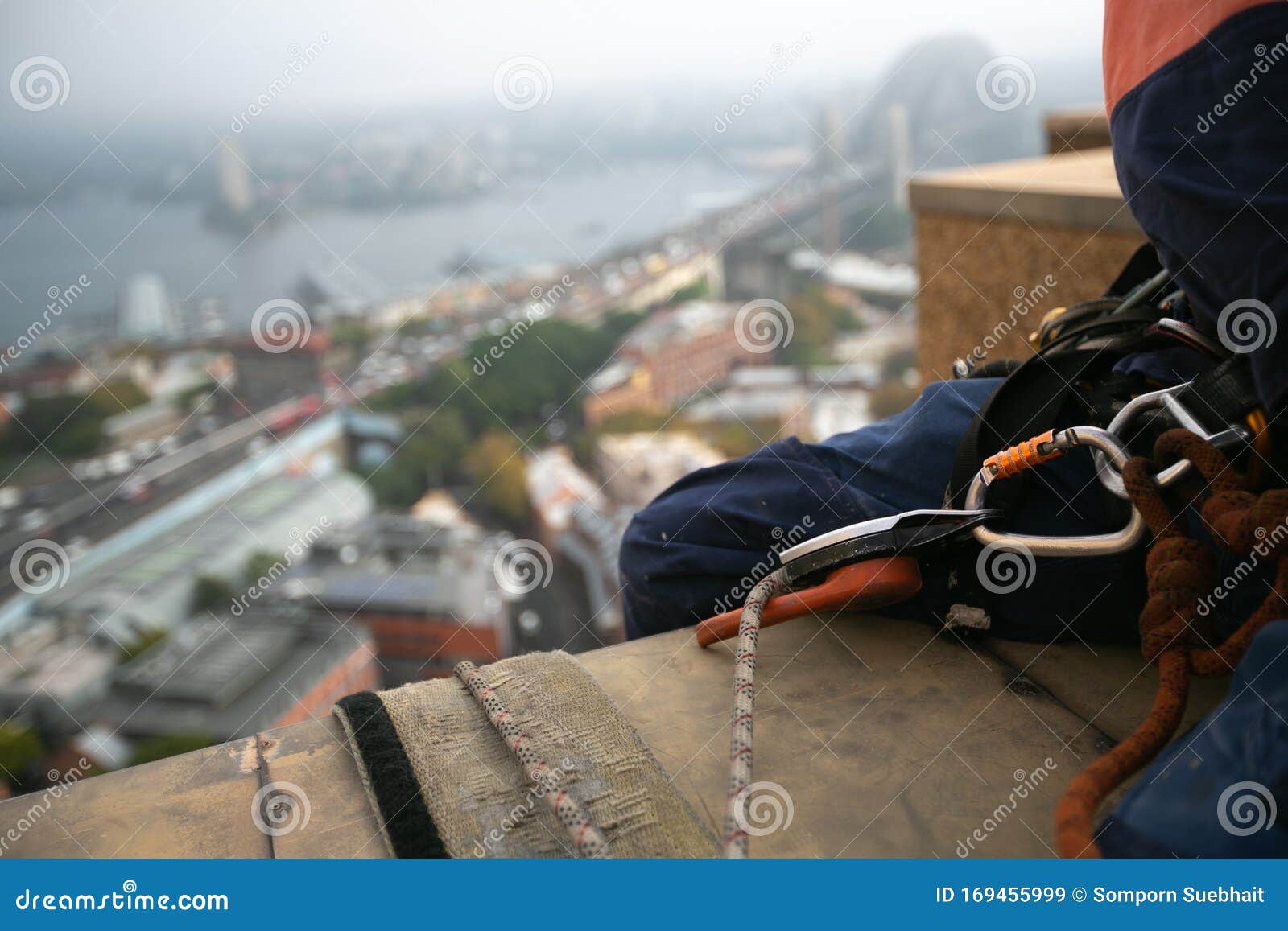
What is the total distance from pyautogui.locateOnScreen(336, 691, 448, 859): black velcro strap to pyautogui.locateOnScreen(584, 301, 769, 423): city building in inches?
324

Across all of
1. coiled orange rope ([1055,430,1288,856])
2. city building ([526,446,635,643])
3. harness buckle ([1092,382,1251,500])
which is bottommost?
city building ([526,446,635,643])

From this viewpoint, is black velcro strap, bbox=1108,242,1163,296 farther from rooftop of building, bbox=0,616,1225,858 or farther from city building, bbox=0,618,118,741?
city building, bbox=0,618,118,741

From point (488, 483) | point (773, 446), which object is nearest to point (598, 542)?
point (488, 483)

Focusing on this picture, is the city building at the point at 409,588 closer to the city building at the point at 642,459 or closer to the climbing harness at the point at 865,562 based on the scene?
the city building at the point at 642,459

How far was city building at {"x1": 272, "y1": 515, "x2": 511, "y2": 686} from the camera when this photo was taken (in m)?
Answer: 9.12

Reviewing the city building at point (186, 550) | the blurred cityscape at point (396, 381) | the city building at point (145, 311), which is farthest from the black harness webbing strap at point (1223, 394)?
the city building at point (145, 311)

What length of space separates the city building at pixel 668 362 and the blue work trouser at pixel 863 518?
7916mm

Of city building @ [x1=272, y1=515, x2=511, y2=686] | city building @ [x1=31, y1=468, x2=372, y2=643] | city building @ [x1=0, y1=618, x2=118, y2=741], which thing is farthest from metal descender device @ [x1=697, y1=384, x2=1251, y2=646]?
city building @ [x1=0, y1=618, x2=118, y2=741]

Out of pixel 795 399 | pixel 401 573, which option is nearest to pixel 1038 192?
pixel 795 399

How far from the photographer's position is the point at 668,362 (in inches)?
384

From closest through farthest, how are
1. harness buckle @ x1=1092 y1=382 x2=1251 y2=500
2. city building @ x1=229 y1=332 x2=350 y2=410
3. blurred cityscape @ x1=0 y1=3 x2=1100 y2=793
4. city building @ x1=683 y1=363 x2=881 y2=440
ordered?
harness buckle @ x1=1092 y1=382 x2=1251 y2=500 → blurred cityscape @ x1=0 y1=3 x2=1100 y2=793 → city building @ x1=683 y1=363 x2=881 y2=440 → city building @ x1=229 y1=332 x2=350 y2=410

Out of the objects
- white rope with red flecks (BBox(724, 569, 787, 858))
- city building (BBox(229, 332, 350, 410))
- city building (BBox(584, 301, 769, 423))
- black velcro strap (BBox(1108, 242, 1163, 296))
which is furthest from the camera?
city building (BBox(229, 332, 350, 410))

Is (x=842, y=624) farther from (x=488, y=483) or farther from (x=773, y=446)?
(x=488, y=483)

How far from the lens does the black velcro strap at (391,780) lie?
0.88 metres
